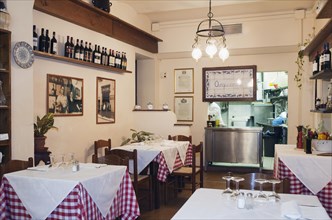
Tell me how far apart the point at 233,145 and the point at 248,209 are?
5.36 meters

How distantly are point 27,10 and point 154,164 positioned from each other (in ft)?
8.50

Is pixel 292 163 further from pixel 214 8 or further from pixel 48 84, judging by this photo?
pixel 214 8

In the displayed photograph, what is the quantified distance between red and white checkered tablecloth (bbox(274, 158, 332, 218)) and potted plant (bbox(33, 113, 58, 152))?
2727 millimetres

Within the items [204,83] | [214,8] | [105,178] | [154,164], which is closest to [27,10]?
[105,178]

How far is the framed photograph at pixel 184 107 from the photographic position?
784 cm

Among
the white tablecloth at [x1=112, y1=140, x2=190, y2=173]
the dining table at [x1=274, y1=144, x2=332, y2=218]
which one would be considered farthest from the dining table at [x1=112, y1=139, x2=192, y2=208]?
the dining table at [x1=274, y1=144, x2=332, y2=218]

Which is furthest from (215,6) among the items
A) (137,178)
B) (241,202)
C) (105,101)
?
(241,202)

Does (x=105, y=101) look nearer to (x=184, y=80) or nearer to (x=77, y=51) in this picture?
(x=77, y=51)

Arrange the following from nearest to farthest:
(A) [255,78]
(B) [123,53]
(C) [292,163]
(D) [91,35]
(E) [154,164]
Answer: (C) [292,163]
(E) [154,164]
(D) [91,35]
(B) [123,53]
(A) [255,78]

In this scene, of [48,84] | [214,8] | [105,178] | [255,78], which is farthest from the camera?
[255,78]

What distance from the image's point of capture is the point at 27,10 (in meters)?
3.54

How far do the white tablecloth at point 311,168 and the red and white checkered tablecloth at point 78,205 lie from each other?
168 centimetres

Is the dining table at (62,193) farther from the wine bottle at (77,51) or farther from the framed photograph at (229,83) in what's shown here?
Result: the framed photograph at (229,83)

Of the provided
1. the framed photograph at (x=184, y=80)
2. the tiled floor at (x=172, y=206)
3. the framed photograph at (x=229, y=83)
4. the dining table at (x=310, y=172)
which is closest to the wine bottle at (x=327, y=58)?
the dining table at (x=310, y=172)
